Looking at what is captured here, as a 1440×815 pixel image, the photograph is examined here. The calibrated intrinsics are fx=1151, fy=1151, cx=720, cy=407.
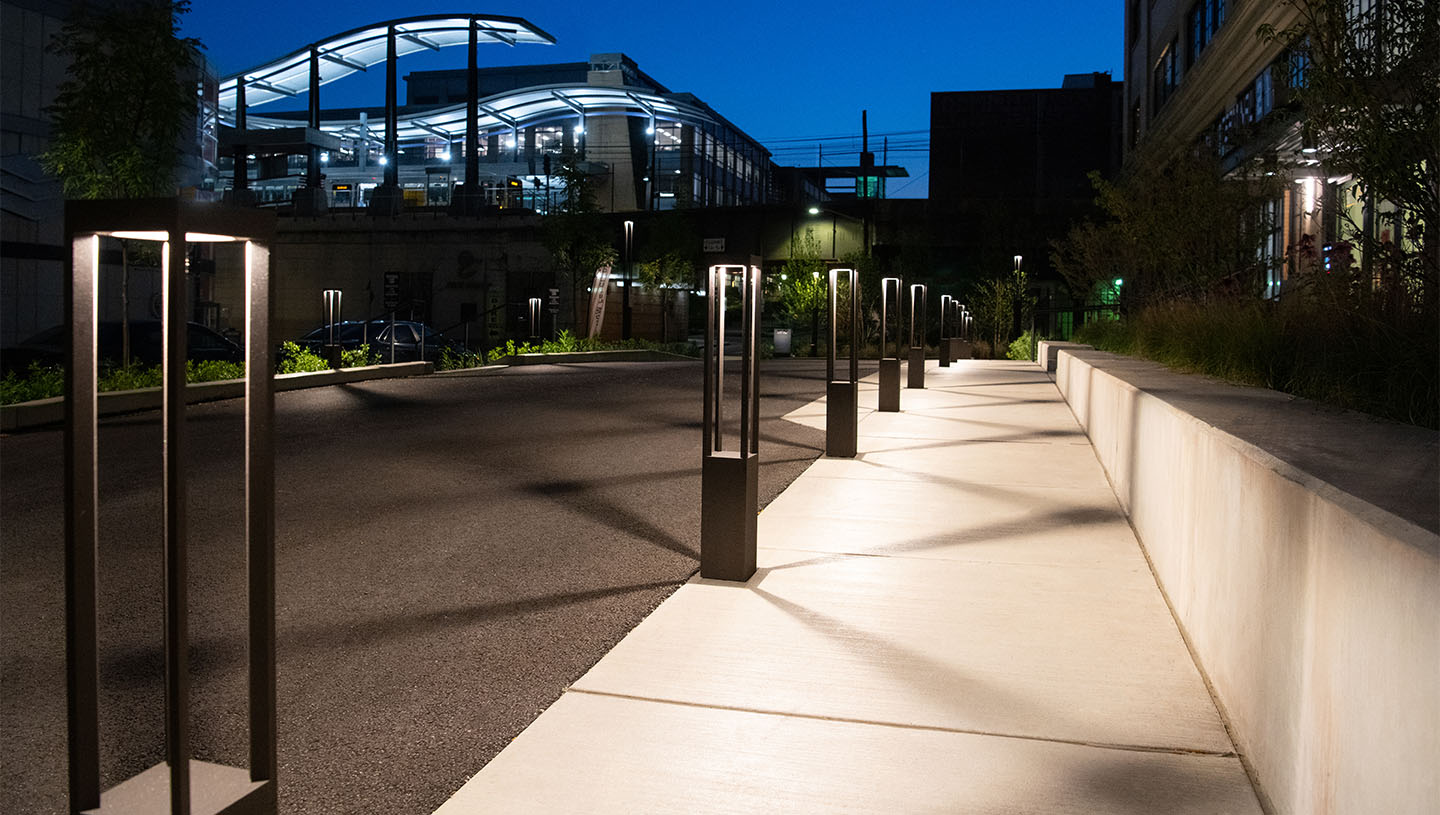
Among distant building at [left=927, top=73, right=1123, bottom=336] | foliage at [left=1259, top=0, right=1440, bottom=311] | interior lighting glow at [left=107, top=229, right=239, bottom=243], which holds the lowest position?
interior lighting glow at [left=107, top=229, right=239, bottom=243]

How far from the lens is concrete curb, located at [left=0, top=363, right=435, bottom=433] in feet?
Result: 44.2

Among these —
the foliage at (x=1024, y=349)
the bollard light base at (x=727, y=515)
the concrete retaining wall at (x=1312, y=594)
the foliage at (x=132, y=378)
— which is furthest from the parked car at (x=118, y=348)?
the foliage at (x=1024, y=349)

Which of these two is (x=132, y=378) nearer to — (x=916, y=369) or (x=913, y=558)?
(x=916, y=369)

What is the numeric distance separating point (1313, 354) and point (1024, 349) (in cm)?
3231

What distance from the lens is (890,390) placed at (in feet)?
56.6

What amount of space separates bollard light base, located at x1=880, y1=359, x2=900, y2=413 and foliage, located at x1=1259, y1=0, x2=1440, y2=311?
968cm

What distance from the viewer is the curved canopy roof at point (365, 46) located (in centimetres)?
5950

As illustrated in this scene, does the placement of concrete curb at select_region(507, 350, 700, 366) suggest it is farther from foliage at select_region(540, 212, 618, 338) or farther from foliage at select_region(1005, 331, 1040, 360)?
foliage at select_region(1005, 331, 1040, 360)

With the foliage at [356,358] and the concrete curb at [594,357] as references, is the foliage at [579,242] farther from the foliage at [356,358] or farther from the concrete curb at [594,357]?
the foliage at [356,358]

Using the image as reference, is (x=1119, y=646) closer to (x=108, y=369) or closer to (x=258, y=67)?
(x=108, y=369)

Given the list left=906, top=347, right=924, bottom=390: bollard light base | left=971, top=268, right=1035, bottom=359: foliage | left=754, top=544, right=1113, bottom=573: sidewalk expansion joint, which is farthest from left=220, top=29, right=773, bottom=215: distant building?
left=754, top=544, right=1113, bottom=573: sidewalk expansion joint

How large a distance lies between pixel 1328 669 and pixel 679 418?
1363cm

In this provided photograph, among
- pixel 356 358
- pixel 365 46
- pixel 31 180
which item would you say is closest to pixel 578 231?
pixel 356 358

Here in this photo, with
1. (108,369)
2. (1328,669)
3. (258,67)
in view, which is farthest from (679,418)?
(258,67)
